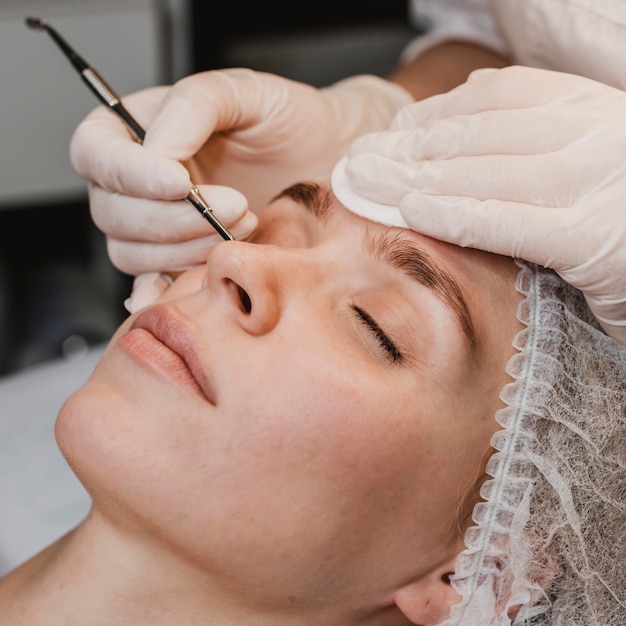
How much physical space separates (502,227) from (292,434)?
37cm

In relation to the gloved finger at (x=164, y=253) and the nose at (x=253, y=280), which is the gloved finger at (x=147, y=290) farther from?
the nose at (x=253, y=280)

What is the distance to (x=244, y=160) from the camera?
1492 mm

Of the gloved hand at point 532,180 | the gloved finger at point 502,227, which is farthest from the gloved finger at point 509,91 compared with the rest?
the gloved finger at point 502,227

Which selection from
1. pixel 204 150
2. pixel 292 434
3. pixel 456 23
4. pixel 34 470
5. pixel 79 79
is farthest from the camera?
pixel 456 23

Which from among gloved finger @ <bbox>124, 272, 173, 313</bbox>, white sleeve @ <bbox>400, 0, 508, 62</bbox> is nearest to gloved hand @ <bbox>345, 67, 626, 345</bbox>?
gloved finger @ <bbox>124, 272, 173, 313</bbox>

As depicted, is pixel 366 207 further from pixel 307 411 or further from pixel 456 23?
pixel 456 23

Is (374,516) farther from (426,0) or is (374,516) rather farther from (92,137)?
(426,0)

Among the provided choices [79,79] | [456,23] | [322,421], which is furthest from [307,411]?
[456,23]

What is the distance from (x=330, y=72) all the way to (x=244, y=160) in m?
0.78

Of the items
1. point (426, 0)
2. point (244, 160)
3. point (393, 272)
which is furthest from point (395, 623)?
point (426, 0)

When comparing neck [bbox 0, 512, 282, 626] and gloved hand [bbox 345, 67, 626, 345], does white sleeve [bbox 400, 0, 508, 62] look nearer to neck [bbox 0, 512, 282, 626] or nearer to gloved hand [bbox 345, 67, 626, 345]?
gloved hand [bbox 345, 67, 626, 345]

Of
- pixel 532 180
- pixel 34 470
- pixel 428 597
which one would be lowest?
pixel 34 470

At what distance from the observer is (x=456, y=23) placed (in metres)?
1.93

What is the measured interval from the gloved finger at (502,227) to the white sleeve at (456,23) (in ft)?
3.09
